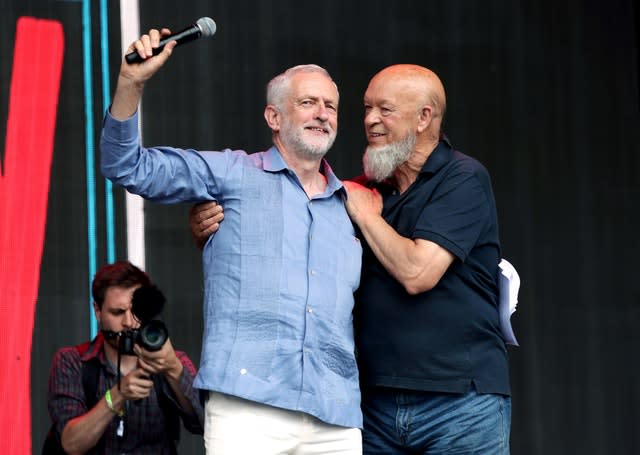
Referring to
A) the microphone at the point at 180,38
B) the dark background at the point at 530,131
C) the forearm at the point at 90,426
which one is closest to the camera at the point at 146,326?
the forearm at the point at 90,426

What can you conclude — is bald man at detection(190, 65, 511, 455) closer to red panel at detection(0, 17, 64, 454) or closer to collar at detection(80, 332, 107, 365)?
collar at detection(80, 332, 107, 365)

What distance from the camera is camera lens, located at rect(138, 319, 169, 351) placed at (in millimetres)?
3273

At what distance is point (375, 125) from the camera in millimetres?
3527

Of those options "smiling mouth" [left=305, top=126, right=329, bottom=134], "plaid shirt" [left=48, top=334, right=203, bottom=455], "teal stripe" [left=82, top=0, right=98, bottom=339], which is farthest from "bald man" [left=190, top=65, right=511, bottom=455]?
"teal stripe" [left=82, top=0, right=98, bottom=339]

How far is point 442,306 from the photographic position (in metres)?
3.30

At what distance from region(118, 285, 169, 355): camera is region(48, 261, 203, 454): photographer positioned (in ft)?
0.03

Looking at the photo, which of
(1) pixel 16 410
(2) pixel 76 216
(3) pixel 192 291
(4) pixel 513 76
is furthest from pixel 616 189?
(1) pixel 16 410

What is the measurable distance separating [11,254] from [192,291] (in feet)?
2.22

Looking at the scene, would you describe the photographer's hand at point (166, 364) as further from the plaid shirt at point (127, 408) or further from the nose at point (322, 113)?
the nose at point (322, 113)

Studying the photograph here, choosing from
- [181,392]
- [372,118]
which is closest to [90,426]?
[181,392]

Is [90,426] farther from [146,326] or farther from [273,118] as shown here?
[273,118]

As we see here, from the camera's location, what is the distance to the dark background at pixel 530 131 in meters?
4.63

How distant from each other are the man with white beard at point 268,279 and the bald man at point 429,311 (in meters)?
0.10

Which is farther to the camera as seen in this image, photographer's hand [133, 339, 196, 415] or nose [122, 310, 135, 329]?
nose [122, 310, 135, 329]
